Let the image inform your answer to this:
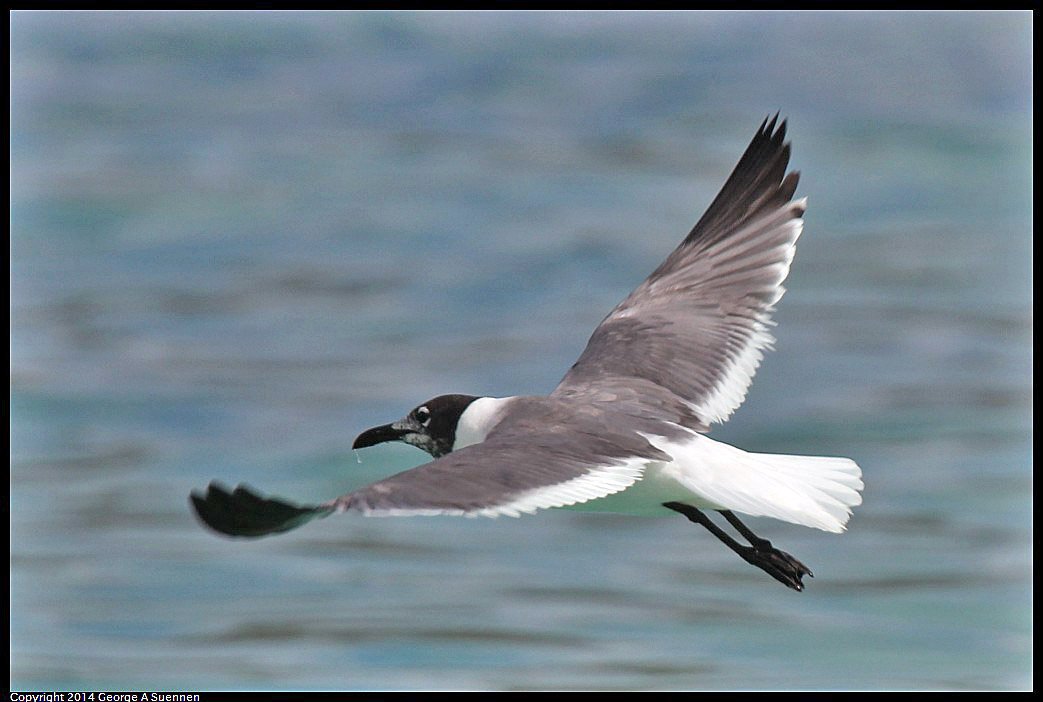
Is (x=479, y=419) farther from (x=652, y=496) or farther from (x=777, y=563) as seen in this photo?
(x=777, y=563)

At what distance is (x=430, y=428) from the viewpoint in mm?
5629

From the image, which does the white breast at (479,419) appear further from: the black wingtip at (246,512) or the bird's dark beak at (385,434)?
the black wingtip at (246,512)

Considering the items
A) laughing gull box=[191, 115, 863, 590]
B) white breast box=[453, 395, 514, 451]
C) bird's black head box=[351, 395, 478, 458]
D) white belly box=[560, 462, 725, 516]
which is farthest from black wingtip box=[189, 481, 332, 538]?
bird's black head box=[351, 395, 478, 458]

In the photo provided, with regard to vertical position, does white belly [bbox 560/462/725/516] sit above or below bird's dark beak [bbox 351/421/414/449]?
below

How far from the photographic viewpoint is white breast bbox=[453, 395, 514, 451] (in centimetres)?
523

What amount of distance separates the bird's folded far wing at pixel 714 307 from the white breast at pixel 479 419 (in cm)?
27

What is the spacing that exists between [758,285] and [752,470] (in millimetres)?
1255

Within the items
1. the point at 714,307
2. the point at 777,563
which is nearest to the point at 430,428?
the point at 714,307

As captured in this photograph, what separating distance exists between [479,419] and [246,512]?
1.57 metres

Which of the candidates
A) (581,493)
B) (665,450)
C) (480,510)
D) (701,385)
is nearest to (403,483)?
(480,510)

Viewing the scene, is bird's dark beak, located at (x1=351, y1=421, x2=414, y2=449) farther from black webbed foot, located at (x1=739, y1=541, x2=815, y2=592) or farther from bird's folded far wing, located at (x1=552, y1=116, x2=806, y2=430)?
black webbed foot, located at (x1=739, y1=541, x2=815, y2=592)

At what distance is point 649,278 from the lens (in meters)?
6.30

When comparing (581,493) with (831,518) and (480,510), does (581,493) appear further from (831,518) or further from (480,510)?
(831,518)

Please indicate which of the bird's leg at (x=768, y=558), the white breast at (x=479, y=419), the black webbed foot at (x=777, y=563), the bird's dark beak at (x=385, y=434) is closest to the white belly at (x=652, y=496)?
the bird's leg at (x=768, y=558)
